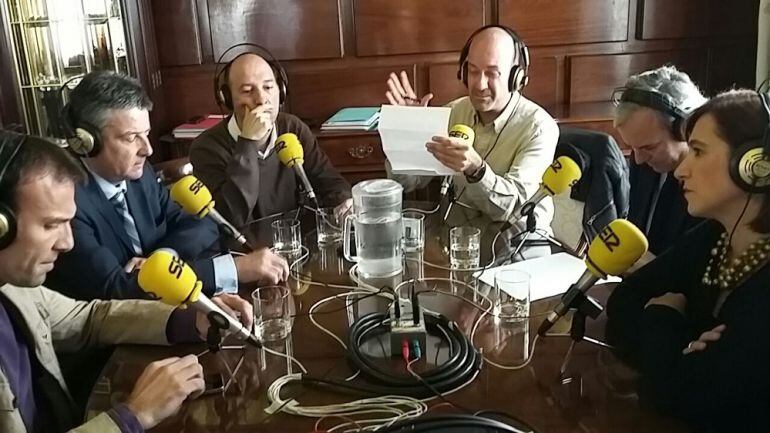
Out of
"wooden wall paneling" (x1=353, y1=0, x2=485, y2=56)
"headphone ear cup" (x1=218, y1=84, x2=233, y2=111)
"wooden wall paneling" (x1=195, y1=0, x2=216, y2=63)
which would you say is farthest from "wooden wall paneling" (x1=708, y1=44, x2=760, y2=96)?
"wooden wall paneling" (x1=195, y1=0, x2=216, y2=63)

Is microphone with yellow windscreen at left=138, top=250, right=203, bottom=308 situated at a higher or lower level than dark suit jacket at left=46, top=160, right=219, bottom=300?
higher

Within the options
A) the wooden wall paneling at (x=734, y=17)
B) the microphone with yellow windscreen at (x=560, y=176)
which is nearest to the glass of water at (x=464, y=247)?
the microphone with yellow windscreen at (x=560, y=176)

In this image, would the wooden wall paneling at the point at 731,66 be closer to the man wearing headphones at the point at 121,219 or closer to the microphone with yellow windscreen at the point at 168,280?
the man wearing headphones at the point at 121,219

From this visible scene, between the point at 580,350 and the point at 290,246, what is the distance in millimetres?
835

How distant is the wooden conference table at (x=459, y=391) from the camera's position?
1.11 m

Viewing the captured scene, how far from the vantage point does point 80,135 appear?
5.69ft

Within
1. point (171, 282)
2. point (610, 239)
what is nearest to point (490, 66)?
point (610, 239)

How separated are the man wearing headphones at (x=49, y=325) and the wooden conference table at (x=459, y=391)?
1.6 inches

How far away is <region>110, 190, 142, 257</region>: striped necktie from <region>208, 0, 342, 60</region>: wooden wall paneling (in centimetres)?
156

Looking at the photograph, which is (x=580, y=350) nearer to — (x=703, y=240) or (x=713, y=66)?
(x=703, y=240)

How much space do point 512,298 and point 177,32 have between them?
2.34m

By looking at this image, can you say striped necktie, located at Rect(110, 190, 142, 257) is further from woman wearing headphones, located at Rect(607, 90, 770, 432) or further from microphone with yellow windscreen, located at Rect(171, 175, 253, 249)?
woman wearing headphones, located at Rect(607, 90, 770, 432)

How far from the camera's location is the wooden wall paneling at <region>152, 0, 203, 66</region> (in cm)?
321

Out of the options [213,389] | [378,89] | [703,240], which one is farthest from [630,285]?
[378,89]
